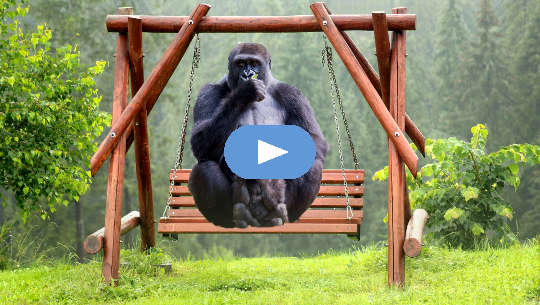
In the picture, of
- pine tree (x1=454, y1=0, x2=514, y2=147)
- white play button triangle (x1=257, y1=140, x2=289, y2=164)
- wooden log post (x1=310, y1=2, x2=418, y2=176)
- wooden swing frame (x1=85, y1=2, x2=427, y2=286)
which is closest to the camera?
wooden log post (x1=310, y1=2, x2=418, y2=176)

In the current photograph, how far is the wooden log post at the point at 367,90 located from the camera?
19.8 feet

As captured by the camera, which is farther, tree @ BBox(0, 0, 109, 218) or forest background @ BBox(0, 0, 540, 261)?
forest background @ BBox(0, 0, 540, 261)

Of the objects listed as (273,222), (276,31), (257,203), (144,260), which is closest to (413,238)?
(273,222)

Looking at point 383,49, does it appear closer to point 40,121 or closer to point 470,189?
point 470,189

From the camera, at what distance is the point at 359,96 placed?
3959cm

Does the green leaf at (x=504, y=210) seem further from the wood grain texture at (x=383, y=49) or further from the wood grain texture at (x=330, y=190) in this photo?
the wood grain texture at (x=383, y=49)

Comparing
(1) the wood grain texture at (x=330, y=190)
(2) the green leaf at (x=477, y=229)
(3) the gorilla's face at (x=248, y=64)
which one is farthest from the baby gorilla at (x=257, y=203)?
(2) the green leaf at (x=477, y=229)

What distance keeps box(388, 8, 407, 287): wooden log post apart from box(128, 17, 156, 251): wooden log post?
2.36 metres

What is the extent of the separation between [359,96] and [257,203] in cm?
3368

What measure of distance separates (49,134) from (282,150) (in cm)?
407

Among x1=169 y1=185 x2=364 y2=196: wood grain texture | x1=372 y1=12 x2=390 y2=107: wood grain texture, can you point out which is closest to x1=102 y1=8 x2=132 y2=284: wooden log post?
x1=169 y1=185 x2=364 y2=196: wood grain texture

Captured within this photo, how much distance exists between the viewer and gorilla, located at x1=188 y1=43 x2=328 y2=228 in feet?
21.4

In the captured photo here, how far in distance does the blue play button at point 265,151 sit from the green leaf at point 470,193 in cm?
250

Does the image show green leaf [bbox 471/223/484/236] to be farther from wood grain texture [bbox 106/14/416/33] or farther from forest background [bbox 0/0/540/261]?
forest background [bbox 0/0/540/261]
